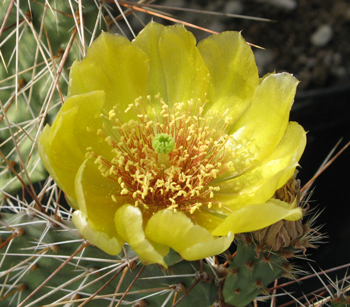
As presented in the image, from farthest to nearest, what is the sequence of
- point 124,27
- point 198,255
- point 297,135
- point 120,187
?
point 124,27 → point 120,187 → point 297,135 → point 198,255

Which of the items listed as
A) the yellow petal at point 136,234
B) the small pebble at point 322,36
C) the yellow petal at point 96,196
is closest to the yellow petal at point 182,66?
the yellow petal at point 96,196

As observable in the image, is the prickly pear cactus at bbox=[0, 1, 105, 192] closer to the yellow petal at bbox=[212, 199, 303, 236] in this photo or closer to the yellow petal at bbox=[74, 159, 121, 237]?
the yellow petal at bbox=[74, 159, 121, 237]

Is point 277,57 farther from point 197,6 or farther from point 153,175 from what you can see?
point 153,175

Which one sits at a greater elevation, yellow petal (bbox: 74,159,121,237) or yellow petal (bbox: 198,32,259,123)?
yellow petal (bbox: 198,32,259,123)

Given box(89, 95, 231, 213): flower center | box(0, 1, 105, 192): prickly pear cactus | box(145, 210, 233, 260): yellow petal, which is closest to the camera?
box(145, 210, 233, 260): yellow petal

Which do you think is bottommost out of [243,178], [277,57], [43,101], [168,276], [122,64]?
[277,57]

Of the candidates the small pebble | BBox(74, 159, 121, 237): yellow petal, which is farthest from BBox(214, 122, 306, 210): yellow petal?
the small pebble

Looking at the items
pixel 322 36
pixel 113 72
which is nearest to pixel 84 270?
pixel 113 72

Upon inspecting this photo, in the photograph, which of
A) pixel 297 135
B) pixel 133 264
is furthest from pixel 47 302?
pixel 297 135
